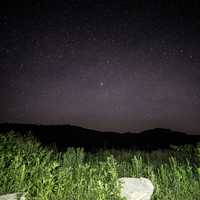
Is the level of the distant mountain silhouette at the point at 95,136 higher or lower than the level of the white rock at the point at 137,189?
higher

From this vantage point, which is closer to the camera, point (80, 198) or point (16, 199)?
point (16, 199)

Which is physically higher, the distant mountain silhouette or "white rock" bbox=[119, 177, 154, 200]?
the distant mountain silhouette

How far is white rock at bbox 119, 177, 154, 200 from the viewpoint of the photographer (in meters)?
3.53

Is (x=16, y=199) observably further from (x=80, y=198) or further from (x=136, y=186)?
(x=136, y=186)

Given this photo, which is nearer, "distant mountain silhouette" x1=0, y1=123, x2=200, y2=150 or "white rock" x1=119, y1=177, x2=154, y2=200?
"white rock" x1=119, y1=177, x2=154, y2=200

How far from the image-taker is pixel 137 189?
11.9 feet

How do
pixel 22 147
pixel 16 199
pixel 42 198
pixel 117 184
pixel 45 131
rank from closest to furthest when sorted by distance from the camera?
pixel 42 198 → pixel 16 199 → pixel 117 184 → pixel 22 147 → pixel 45 131

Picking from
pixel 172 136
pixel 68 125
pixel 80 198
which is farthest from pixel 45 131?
pixel 80 198

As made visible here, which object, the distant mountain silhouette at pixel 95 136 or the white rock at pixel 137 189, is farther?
the distant mountain silhouette at pixel 95 136

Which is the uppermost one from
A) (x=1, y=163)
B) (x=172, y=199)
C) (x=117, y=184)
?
(x=1, y=163)

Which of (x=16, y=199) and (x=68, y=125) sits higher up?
(x=68, y=125)

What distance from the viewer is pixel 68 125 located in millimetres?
55812

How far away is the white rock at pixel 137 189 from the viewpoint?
353 cm

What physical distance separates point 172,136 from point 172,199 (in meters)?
53.5
